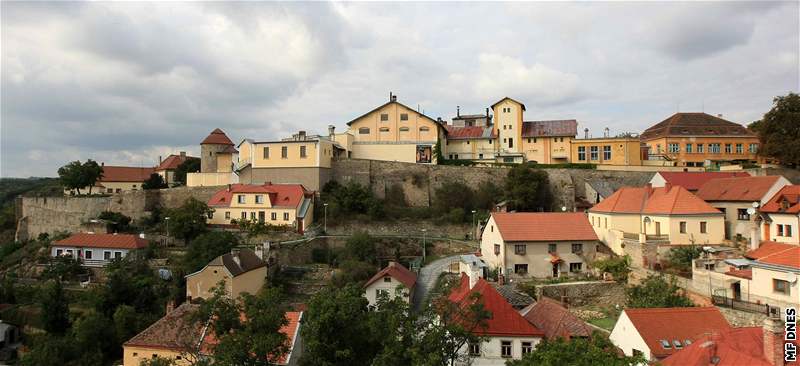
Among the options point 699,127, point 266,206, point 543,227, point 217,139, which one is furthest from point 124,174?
point 699,127

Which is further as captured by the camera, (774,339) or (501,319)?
(501,319)

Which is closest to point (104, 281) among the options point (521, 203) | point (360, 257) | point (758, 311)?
point (360, 257)

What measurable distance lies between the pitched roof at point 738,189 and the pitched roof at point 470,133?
65.6 ft

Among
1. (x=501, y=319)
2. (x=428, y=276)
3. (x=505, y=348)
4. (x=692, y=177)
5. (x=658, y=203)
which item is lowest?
(x=505, y=348)

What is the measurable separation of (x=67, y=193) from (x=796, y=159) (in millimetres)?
68236

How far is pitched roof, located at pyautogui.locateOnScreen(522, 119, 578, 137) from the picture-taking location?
48875 millimetres

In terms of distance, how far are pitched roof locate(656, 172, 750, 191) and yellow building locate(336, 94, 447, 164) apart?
64.2 ft

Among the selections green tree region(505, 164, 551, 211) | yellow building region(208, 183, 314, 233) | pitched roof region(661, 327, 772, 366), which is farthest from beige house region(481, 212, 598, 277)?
yellow building region(208, 183, 314, 233)

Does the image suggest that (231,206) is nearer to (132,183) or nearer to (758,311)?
(132,183)

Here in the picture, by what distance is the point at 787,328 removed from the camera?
1201 cm

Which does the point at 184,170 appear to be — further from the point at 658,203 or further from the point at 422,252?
the point at 658,203

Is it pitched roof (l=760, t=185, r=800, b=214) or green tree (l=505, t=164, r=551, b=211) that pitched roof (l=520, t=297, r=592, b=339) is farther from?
green tree (l=505, t=164, r=551, b=211)

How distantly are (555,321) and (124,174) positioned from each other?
187ft

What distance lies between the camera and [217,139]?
50938 millimetres
